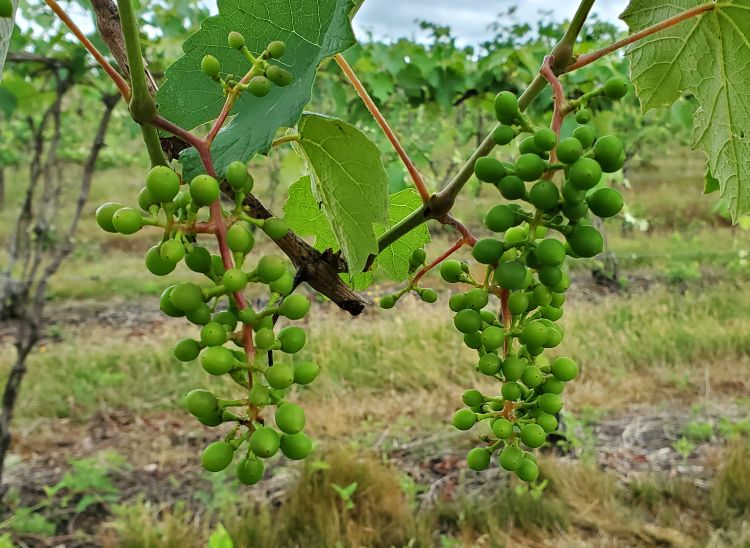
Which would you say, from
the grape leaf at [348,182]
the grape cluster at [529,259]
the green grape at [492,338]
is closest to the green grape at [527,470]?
the grape cluster at [529,259]

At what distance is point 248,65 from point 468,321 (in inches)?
12.0

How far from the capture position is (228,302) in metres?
0.46

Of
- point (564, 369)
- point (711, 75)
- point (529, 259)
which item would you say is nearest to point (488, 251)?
point (529, 259)

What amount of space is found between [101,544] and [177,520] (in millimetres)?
436

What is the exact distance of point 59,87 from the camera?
11.0 feet

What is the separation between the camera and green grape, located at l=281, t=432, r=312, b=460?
458 mm

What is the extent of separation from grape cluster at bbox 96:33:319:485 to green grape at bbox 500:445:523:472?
23cm

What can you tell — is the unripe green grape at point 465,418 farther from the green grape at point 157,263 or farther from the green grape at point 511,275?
the green grape at point 157,263

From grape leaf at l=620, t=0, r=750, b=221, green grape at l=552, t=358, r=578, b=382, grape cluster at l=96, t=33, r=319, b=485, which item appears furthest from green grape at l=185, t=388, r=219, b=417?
grape leaf at l=620, t=0, r=750, b=221

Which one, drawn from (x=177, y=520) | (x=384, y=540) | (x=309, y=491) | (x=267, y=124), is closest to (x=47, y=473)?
(x=177, y=520)

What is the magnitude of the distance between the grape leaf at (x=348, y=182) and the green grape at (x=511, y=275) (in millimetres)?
143

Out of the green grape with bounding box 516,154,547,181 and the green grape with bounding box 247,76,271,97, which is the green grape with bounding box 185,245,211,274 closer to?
the green grape with bounding box 247,76,271,97

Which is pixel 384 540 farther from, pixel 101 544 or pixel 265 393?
pixel 265 393

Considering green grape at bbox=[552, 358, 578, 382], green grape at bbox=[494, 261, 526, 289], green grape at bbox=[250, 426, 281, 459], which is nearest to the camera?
green grape at bbox=[250, 426, 281, 459]
